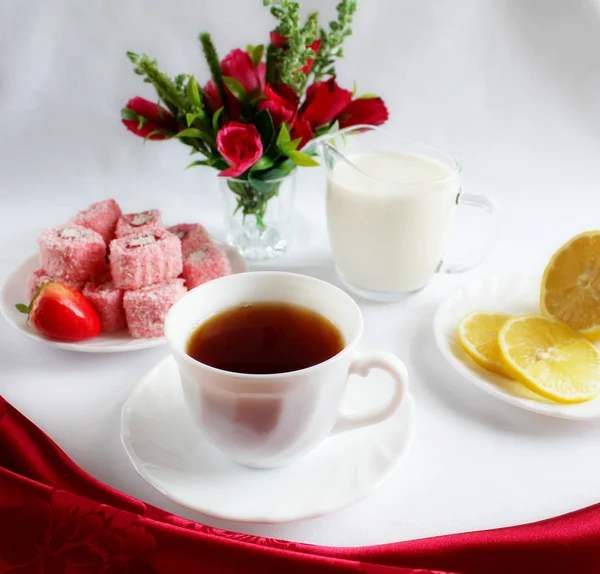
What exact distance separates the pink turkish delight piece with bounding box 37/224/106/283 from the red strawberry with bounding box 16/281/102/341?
0.26 feet

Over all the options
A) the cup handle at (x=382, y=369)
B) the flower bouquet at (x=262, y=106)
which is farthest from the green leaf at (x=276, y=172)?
the cup handle at (x=382, y=369)

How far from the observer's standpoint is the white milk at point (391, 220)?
118 cm

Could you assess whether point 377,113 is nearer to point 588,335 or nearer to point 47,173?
point 588,335

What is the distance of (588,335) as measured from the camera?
1.08 meters

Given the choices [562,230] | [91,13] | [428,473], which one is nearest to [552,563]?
[428,473]

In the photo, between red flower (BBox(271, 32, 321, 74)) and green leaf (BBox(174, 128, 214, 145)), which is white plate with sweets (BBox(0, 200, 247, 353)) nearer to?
green leaf (BBox(174, 128, 214, 145))

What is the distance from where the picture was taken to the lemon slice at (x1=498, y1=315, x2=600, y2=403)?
3.14 feet

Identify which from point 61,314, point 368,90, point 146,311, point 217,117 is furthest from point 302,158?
point 368,90

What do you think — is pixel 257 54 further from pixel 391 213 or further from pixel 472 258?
pixel 472 258

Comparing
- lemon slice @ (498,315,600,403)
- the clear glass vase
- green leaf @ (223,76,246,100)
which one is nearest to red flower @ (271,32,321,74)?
green leaf @ (223,76,246,100)

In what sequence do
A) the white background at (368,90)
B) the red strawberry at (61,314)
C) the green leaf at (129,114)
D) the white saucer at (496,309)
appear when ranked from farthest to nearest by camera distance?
the white background at (368,90) → the green leaf at (129,114) → the red strawberry at (61,314) → the white saucer at (496,309)

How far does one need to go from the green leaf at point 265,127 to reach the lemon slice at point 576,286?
55 cm

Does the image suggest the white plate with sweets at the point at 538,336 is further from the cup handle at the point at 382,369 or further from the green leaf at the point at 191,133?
the green leaf at the point at 191,133

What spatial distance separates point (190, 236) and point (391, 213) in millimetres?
394
